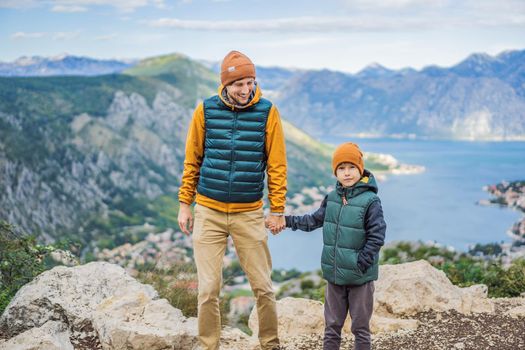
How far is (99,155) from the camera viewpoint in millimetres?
111688

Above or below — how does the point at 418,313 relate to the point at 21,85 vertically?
below

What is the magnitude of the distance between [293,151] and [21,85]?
6817cm

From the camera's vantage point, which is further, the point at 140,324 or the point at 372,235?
the point at 140,324

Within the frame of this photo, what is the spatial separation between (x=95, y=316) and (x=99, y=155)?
365 feet

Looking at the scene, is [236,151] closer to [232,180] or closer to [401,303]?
[232,180]

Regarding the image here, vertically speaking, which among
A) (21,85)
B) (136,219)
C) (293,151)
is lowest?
(136,219)

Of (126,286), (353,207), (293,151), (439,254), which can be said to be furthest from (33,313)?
(293,151)

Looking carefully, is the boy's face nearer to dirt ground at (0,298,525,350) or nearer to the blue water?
dirt ground at (0,298,525,350)

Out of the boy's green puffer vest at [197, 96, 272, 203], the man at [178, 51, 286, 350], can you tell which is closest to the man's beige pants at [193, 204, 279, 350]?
the man at [178, 51, 286, 350]

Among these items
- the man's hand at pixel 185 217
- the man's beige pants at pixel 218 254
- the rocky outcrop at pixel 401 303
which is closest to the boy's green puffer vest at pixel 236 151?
the man's beige pants at pixel 218 254

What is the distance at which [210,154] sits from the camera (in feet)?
12.8

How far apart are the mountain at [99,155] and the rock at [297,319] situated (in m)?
61.4

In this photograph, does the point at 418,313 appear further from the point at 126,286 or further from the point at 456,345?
the point at 126,286

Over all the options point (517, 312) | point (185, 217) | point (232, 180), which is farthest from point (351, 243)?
point (517, 312)
